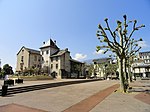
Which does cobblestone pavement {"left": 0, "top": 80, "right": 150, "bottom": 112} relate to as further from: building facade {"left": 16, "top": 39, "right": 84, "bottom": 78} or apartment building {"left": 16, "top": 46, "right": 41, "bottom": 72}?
apartment building {"left": 16, "top": 46, "right": 41, "bottom": 72}

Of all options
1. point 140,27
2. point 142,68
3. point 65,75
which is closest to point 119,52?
point 140,27

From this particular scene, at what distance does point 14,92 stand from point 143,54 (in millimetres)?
82288

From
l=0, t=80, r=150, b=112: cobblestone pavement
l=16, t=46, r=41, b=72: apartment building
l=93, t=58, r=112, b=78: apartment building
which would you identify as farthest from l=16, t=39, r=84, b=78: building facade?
l=0, t=80, r=150, b=112: cobblestone pavement

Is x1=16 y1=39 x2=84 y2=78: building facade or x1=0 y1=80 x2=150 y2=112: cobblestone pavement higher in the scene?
x1=16 y1=39 x2=84 y2=78: building facade

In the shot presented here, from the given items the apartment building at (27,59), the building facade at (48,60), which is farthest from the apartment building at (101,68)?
the apartment building at (27,59)

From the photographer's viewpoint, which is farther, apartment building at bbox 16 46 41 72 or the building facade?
the building facade

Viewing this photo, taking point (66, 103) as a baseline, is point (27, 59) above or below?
above

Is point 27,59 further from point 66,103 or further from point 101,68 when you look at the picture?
point 66,103

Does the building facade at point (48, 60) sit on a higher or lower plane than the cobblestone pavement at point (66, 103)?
higher

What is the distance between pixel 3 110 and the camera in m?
6.84

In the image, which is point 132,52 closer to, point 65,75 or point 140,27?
point 140,27

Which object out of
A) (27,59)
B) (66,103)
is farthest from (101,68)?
(66,103)

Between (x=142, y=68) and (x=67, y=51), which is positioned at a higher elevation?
(x=67, y=51)

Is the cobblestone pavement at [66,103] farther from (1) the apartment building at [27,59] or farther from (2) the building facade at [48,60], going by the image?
(1) the apartment building at [27,59]
